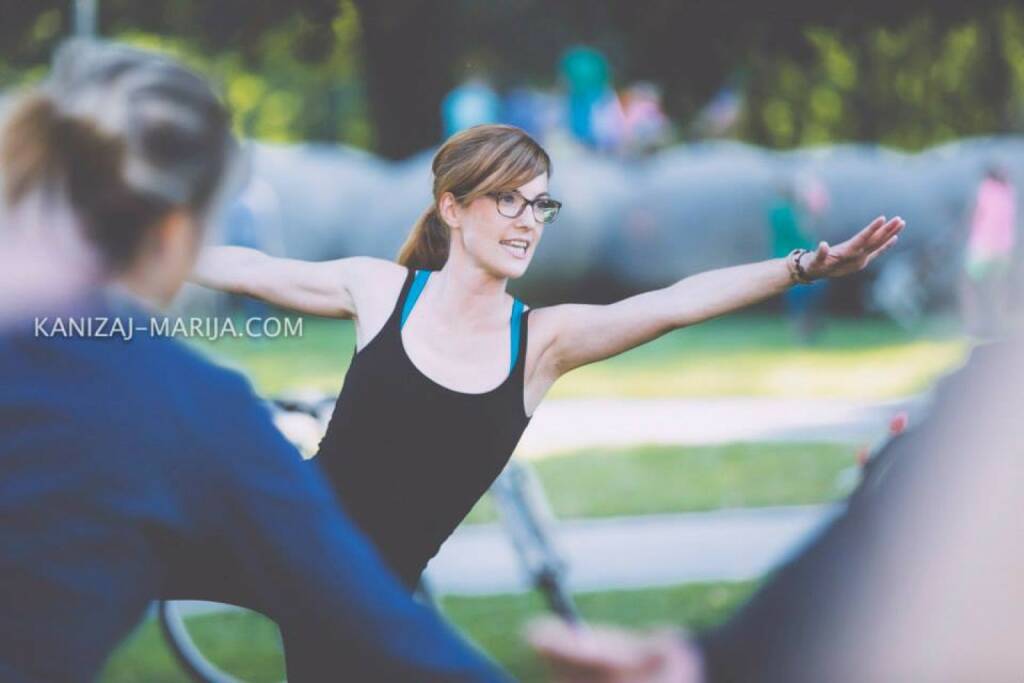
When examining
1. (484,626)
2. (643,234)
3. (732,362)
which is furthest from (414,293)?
(643,234)

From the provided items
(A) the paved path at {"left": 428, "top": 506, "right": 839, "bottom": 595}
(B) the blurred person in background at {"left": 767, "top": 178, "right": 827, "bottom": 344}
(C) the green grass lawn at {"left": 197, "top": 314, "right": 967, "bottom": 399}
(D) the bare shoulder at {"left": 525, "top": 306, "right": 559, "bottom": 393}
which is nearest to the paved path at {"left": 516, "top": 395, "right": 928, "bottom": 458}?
(C) the green grass lawn at {"left": 197, "top": 314, "right": 967, "bottom": 399}

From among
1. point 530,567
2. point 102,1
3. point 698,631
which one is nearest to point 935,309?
point 102,1

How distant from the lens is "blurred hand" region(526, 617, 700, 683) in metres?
1.59

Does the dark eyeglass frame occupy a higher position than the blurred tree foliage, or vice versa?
the blurred tree foliage

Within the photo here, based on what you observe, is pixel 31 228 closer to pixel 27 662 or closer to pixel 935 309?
pixel 27 662

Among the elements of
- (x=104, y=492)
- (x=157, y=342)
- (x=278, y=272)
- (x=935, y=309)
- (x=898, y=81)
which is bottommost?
(x=104, y=492)

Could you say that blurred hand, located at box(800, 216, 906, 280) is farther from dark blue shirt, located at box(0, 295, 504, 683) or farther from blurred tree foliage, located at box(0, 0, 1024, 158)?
dark blue shirt, located at box(0, 295, 504, 683)

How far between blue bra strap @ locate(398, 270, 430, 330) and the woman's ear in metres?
0.14

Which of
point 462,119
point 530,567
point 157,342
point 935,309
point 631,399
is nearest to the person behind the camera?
point 157,342

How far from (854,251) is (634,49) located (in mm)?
4903

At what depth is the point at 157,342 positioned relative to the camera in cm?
181

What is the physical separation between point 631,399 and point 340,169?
236 inches

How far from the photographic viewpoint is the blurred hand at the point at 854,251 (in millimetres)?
2795

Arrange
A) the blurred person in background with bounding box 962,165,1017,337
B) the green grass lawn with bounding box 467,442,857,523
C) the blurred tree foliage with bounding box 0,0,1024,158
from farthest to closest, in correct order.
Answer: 1. the blurred person in background with bounding box 962,165,1017,337
2. the green grass lawn with bounding box 467,442,857,523
3. the blurred tree foliage with bounding box 0,0,1024,158
